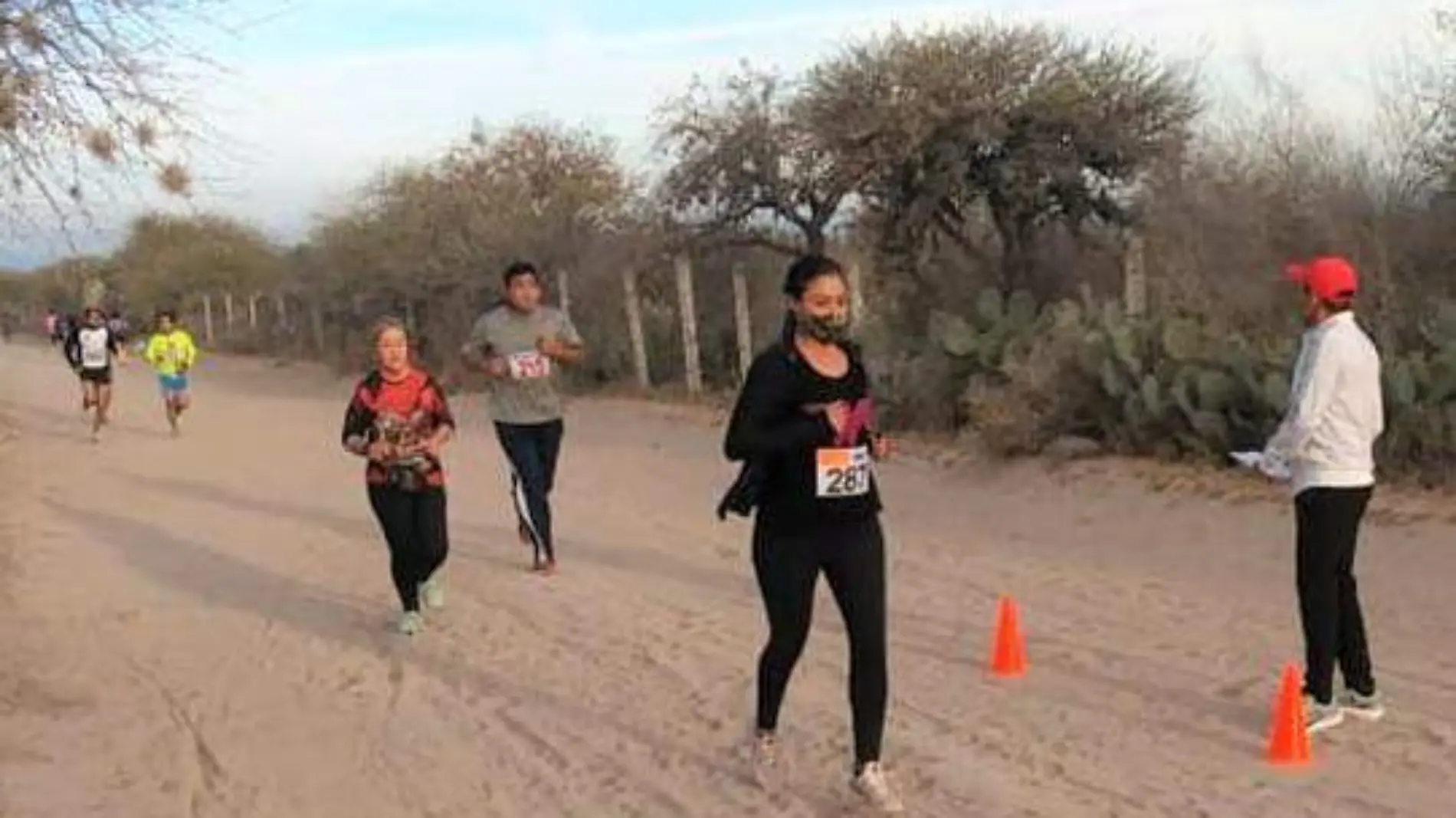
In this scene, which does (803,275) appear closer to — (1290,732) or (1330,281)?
(1330,281)

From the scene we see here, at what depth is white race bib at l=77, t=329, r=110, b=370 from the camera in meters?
25.1

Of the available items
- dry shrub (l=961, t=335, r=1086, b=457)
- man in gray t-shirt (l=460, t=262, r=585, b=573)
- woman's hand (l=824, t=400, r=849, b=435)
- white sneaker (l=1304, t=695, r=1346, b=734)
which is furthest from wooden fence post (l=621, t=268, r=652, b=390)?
woman's hand (l=824, t=400, r=849, b=435)

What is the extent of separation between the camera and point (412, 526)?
9.71 meters

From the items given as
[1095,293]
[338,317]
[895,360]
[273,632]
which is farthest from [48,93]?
[338,317]

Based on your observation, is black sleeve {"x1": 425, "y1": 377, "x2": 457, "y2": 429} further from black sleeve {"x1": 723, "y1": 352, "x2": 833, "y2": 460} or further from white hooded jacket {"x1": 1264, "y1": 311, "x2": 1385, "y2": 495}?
white hooded jacket {"x1": 1264, "y1": 311, "x2": 1385, "y2": 495}

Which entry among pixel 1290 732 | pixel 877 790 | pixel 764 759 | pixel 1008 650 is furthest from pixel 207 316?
pixel 1290 732

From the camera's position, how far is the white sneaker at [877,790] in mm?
6102

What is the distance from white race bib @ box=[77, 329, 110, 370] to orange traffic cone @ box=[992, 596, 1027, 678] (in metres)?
19.8

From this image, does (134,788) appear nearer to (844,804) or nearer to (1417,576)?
(844,804)

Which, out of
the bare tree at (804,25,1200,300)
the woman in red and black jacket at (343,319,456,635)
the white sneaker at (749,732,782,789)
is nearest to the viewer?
the white sneaker at (749,732,782,789)

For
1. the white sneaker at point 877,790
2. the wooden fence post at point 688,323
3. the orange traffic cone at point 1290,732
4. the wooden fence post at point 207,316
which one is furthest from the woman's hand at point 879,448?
the wooden fence post at point 207,316

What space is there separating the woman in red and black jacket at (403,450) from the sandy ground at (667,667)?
0.51 metres

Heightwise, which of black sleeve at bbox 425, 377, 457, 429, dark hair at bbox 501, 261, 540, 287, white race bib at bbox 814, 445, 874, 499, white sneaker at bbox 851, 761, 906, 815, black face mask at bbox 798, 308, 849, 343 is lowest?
white sneaker at bbox 851, 761, 906, 815

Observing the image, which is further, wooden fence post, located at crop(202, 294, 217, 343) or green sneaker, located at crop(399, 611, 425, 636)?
wooden fence post, located at crop(202, 294, 217, 343)
